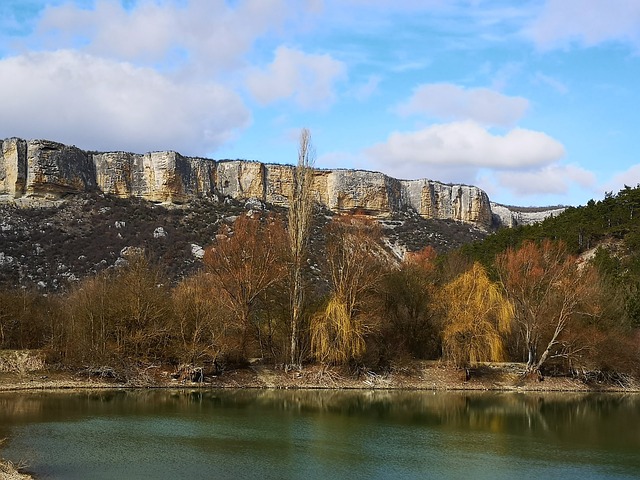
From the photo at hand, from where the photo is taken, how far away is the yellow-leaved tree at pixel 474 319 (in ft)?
121

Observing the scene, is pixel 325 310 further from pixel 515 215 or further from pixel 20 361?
pixel 515 215

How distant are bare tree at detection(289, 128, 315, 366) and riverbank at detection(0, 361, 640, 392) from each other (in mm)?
1855

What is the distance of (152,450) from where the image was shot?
1925 cm

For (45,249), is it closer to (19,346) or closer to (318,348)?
(19,346)

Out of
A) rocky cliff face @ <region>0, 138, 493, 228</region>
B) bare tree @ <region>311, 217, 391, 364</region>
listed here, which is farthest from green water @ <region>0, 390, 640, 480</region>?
rocky cliff face @ <region>0, 138, 493, 228</region>

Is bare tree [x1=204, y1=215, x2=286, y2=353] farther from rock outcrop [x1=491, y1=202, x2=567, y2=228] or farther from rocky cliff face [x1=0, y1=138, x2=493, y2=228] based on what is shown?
rock outcrop [x1=491, y1=202, x2=567, y2=228]

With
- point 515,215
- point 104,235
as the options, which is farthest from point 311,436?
point 515,215

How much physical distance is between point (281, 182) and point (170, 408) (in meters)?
66.4

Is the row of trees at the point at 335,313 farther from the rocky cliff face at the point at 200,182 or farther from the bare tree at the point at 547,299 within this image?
the rocky cliff face at the point at 200,182

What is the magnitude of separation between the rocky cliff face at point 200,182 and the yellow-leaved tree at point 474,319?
46.2 meters

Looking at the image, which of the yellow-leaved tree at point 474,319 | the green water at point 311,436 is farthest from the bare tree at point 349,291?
the yellow-leaved tree at point 474,319

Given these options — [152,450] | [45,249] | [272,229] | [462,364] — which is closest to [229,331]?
[272,229]

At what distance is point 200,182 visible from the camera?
284ft

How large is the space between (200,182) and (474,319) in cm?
5656
